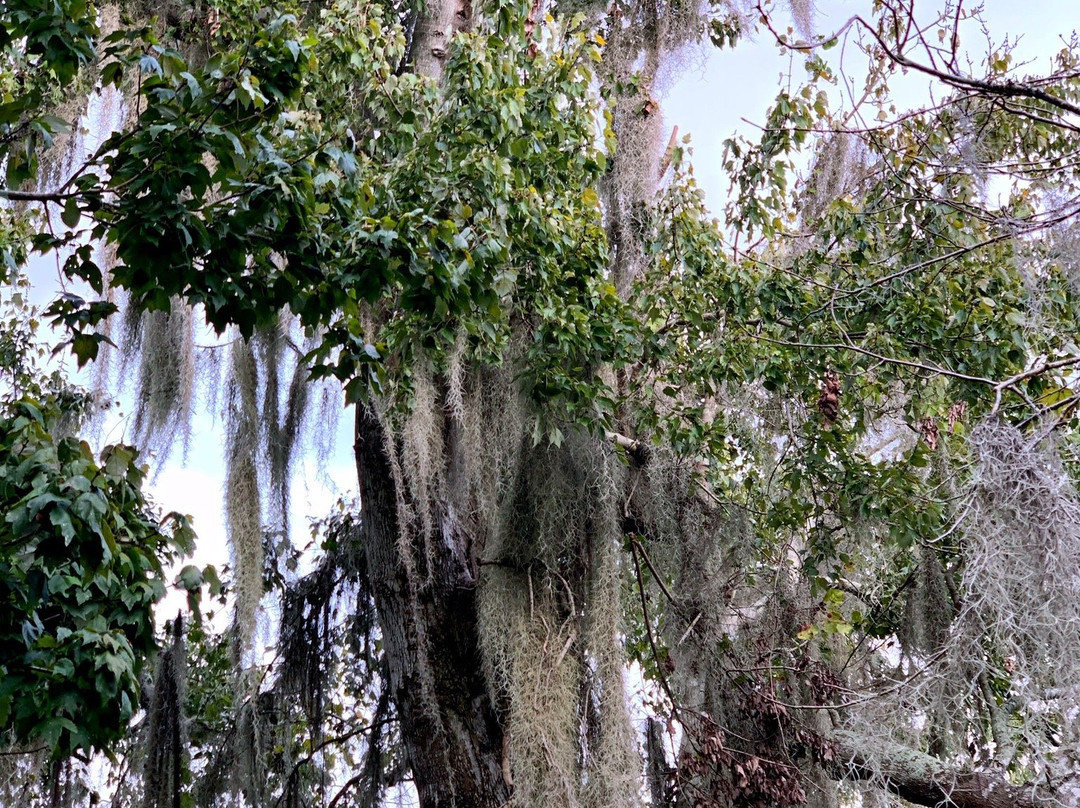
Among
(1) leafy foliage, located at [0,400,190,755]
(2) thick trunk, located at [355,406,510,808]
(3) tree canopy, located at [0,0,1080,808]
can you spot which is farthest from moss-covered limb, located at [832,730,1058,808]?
(1) leafy foliage, located at [0,400,190,755]

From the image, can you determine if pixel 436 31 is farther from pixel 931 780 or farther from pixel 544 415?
pixel 931 780

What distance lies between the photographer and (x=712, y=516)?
14.3 ft

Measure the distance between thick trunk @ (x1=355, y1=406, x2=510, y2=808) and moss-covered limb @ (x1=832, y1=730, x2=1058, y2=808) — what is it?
4.47ft

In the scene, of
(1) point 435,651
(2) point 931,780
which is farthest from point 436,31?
(2) point 931,780

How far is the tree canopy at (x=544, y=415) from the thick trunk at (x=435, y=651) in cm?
2

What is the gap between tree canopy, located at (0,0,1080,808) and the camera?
2584 millimetres

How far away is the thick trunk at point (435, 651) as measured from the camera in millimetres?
4137

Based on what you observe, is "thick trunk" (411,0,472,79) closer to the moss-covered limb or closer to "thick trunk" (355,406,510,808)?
"thick trunk" (355,406,510,808)

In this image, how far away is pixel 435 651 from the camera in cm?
438

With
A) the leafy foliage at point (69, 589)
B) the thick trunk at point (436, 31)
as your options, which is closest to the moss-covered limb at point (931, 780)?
the leafy foliage at point (69, 589)

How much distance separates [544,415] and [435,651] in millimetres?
1204

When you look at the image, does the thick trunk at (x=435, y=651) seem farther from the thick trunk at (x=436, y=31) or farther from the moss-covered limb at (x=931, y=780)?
the thick trunk at (x=436, y=31)

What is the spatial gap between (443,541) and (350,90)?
6.75ft

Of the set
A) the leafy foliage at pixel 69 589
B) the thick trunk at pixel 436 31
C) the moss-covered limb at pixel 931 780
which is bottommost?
the moss-covered limb at pixel 931 780
